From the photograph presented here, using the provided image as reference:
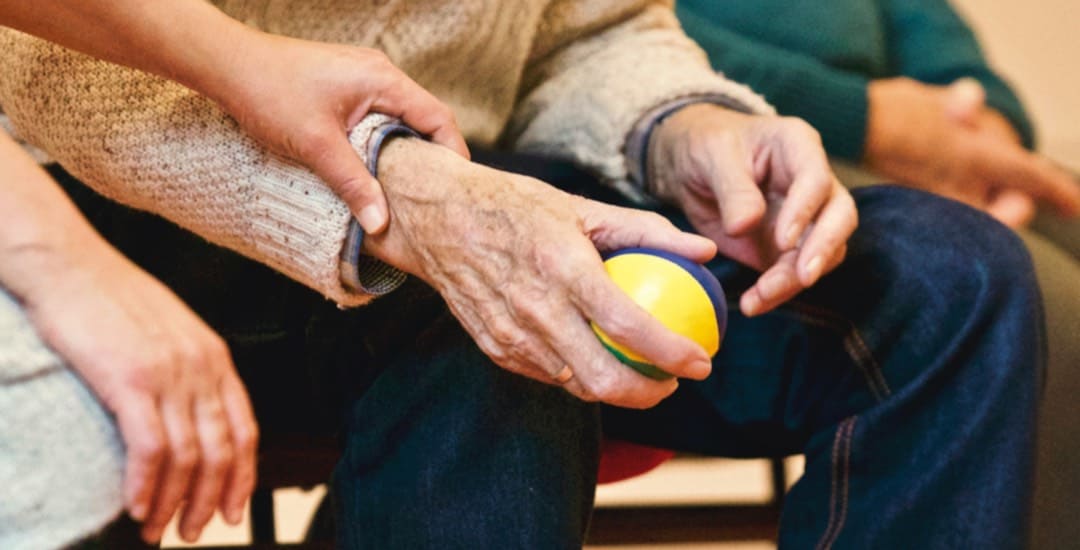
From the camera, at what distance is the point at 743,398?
2.73ft

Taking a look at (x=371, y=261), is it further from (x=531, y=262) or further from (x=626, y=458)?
(x=626, y=458)

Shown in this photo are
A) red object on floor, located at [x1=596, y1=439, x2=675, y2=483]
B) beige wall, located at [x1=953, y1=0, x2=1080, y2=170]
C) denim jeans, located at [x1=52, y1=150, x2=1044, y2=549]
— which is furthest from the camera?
beige wall, located at [x1=953, y1=0, x2=1080, y2=170]

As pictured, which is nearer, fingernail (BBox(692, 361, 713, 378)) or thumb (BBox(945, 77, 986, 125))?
fingernail (BBox(692, 361, 713, 378))

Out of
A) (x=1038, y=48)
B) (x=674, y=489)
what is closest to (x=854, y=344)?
(x=674, y=489)

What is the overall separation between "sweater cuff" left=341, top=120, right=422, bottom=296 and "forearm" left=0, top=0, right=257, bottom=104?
103 millimetres

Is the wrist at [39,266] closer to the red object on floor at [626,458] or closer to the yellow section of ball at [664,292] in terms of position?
the yellow section of ball at [664,292]

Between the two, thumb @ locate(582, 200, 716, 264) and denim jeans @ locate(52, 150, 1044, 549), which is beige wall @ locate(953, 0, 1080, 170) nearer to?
denim jeans @ locate(52, 150, 1044, 549)

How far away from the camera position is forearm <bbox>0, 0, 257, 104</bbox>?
0.64 meters

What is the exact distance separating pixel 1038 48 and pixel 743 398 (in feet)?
5.65

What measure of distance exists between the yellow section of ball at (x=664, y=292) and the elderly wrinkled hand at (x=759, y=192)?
14 centimetres

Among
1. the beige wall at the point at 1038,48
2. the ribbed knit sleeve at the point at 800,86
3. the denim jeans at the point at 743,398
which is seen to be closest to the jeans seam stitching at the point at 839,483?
the denim jeans at the point at 743,398

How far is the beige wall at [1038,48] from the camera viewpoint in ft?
7.13

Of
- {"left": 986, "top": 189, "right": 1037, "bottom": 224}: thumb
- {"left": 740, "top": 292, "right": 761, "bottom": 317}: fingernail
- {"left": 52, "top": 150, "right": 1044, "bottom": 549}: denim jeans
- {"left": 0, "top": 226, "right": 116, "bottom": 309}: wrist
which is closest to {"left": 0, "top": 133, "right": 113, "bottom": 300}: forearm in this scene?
{"left": 0, "top": 226, "right": 116, "bottom": 309}: wrist

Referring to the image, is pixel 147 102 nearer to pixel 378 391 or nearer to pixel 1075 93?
pixel 378 391
